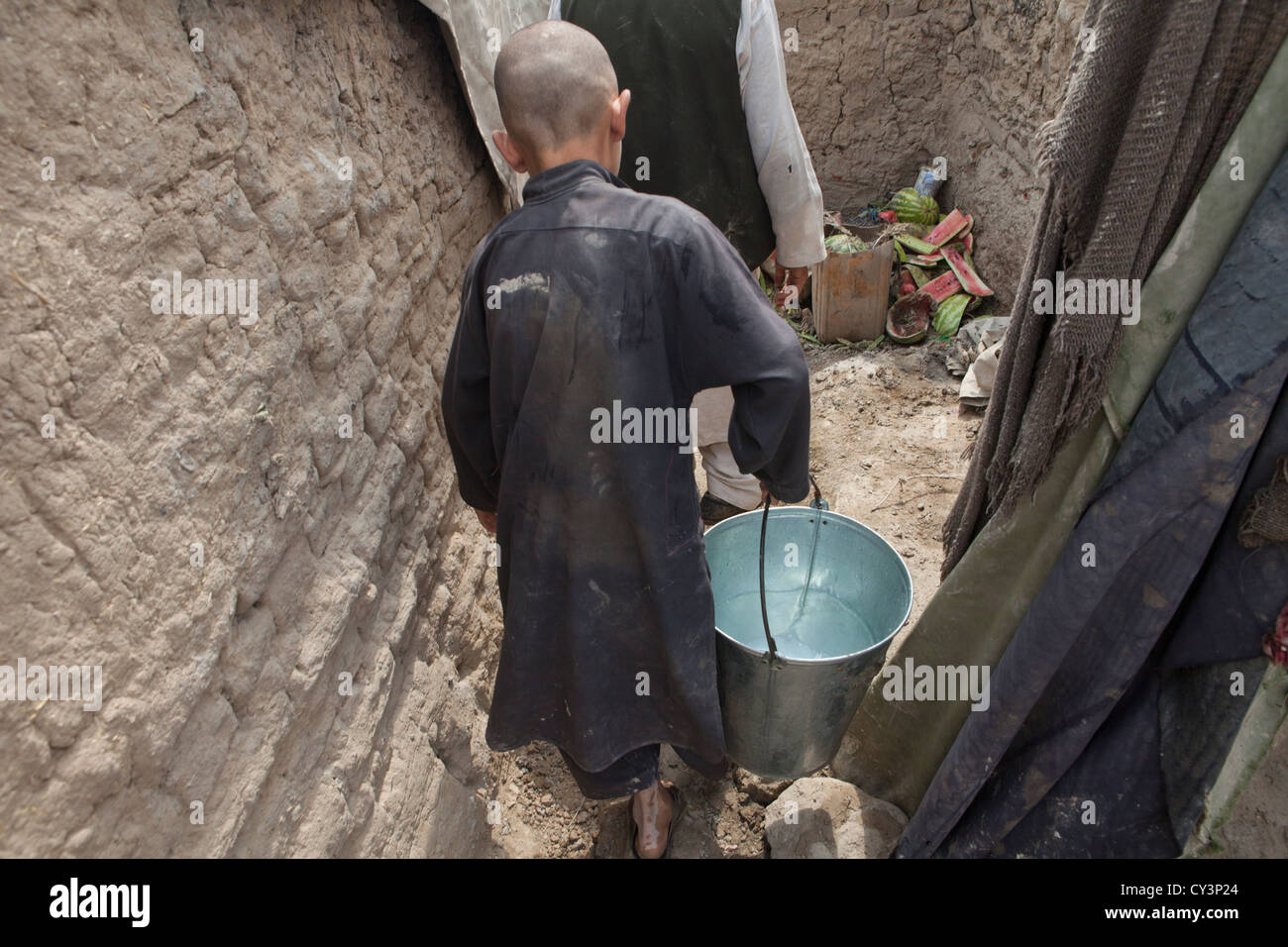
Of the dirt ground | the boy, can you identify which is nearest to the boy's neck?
the boy

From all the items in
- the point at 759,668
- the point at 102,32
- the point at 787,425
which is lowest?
the point at 759,668

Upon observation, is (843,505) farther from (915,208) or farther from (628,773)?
(915,208)

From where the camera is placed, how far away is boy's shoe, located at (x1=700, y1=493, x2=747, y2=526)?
367 centimetres

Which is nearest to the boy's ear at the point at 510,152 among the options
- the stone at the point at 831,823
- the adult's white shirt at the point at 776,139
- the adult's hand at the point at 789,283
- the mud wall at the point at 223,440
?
the mud wall at the point at 223,440

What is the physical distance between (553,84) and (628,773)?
5.63 feet

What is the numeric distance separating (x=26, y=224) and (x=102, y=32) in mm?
379

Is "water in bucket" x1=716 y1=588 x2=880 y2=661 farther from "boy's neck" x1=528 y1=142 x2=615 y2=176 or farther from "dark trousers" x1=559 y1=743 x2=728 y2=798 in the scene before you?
"boy's neck" x1=528 y1=142 x2=615 y2=176

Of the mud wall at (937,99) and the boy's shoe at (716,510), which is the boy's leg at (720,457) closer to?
the boy's shoe at (716,510)

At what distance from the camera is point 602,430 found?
5.22 ft

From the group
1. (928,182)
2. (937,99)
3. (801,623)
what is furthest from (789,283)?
(937,99)

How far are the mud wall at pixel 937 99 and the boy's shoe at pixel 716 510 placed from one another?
2.58 metres

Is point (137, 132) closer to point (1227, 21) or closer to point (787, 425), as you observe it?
point (787, 425)
